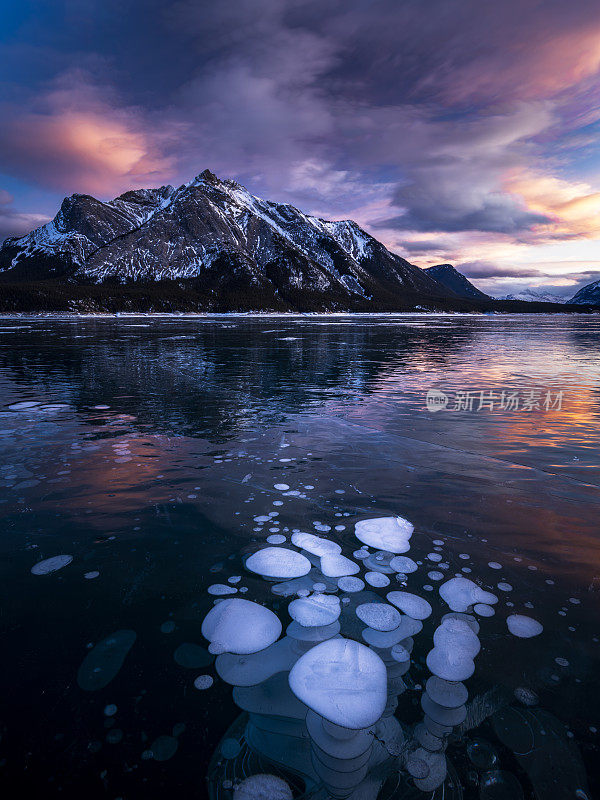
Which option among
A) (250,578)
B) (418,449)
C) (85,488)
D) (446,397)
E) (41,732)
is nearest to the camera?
(41,732)

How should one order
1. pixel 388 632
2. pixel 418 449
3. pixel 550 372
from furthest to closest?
pixel 550 372 < pixel 418 449 < pixel 388 632

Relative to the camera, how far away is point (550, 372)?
23.2 metres

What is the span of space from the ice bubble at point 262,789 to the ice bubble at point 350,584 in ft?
6.92

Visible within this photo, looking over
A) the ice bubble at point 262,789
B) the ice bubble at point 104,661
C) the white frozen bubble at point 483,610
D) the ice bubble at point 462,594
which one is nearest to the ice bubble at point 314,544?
the ice bubble at point 462,594

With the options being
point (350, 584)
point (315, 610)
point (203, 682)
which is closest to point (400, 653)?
Answer: point (315, 610)

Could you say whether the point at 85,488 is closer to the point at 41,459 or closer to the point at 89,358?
the point at 41,459

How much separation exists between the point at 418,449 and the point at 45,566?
7.72 metres

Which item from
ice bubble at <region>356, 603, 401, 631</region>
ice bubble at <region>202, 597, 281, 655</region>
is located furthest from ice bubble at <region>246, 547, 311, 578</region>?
ice bubble at <region>356, 603, 401, 631</region>

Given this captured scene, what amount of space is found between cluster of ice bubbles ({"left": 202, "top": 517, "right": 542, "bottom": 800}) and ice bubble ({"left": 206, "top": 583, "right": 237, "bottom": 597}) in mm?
137

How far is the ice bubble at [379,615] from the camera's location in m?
4.06

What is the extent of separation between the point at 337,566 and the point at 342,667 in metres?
1.59

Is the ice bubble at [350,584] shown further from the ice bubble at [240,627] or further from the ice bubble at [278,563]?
the ice bubble at [240,627]

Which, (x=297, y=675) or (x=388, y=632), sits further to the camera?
(x=388, y=632)

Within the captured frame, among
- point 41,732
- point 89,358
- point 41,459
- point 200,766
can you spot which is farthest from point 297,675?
point 89,358
